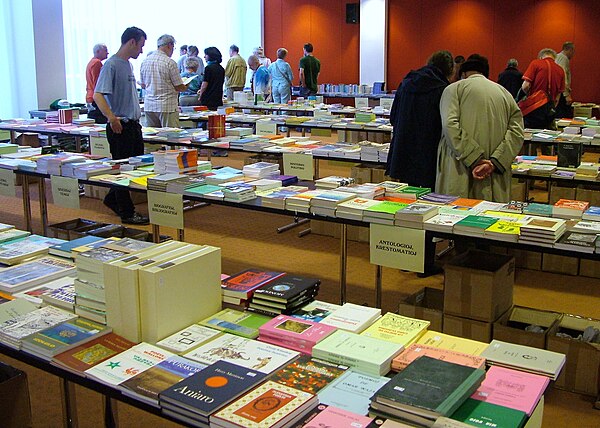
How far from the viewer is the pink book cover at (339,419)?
1.64 meters

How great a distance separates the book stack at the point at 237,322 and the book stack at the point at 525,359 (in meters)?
0.74

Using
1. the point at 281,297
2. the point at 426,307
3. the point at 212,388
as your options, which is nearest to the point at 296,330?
the point at 281,297

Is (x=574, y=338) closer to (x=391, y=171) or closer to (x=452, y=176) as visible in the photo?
(x=452, y=176)

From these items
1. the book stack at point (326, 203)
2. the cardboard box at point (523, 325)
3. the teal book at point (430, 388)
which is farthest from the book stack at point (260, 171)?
the teal book at point (430, 388)

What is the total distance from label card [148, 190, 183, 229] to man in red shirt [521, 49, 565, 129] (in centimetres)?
533

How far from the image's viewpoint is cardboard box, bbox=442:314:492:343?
339 centimetres

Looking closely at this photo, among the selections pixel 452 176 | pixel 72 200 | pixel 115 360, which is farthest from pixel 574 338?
pixel 72 200

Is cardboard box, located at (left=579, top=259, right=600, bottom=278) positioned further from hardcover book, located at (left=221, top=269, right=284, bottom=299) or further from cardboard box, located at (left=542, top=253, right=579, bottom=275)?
hardcover book, located at (left=221, top=269, right=284, bottom=299)

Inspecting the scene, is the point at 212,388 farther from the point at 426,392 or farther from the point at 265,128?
the point at 265,128

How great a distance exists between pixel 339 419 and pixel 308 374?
10.7 inches

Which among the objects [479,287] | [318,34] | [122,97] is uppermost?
[318,34]

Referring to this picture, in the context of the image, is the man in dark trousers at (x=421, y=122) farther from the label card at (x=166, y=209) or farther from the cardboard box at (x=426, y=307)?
the label card at (x=166, y=209)

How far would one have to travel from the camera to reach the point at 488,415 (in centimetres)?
167

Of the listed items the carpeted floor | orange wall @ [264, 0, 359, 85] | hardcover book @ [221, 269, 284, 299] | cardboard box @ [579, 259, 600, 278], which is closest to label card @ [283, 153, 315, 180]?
the carpeted floor
